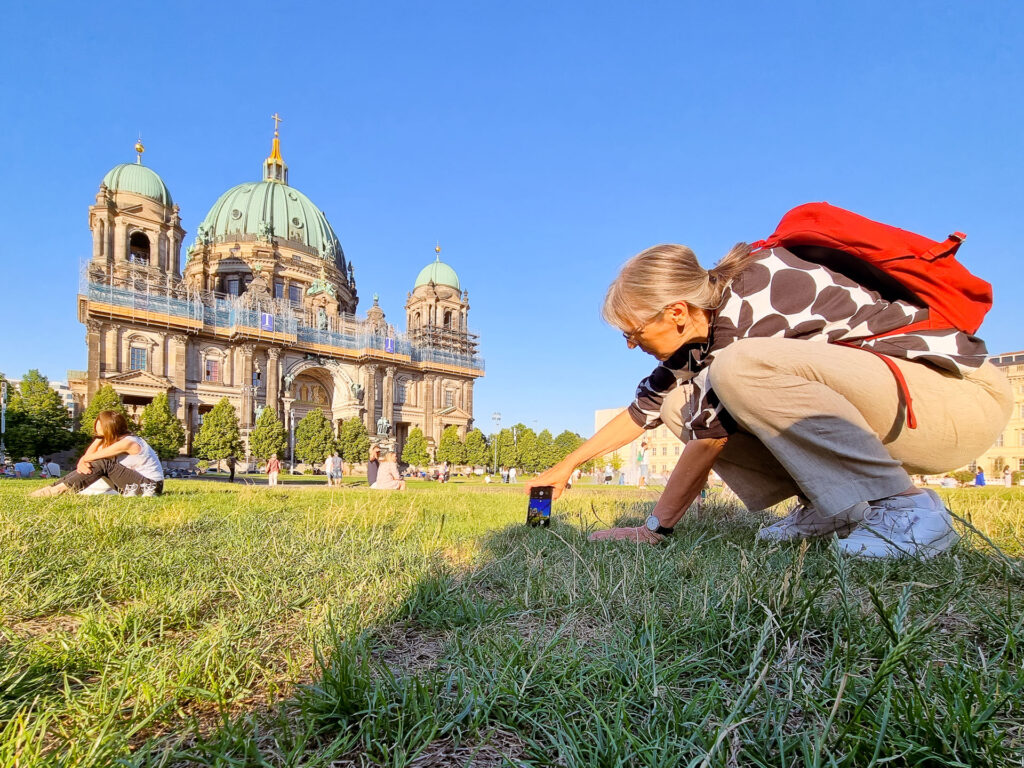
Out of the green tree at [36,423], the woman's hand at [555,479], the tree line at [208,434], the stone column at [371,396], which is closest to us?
the woman's hand at [555,479]

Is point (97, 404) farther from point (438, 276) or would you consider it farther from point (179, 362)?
point (438, 276)

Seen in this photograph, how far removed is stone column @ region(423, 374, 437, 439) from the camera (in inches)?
1986

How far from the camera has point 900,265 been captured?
1830 millimetres

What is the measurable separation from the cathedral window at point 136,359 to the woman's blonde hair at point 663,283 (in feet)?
139

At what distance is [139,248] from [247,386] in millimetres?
14389

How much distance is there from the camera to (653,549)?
184cm

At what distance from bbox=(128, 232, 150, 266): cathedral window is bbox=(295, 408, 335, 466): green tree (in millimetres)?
17861

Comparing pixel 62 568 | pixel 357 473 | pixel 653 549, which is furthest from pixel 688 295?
pixel 357 473

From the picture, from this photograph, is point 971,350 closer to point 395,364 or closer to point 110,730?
point 110,730

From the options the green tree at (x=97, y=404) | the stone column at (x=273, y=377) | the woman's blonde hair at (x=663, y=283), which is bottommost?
the woman's blonde hair at (x=663, y=283)

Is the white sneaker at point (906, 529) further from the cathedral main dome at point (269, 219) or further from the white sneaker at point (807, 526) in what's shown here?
the cathedral main dome at point (269, 219)

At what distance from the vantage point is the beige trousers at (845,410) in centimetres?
178

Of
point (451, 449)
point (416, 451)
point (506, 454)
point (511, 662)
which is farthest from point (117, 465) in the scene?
point (506, 454)

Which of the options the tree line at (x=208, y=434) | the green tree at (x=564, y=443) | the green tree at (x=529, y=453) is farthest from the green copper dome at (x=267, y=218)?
the green tree at (x=564, y=443)
